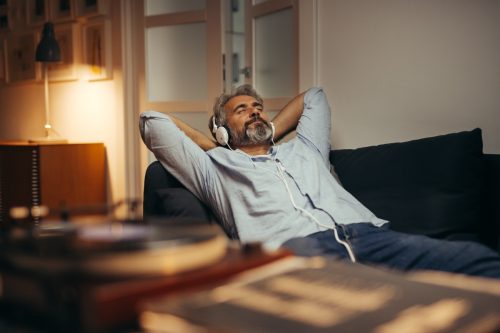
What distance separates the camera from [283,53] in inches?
117

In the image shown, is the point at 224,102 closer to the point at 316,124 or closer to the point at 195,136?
the point at 195,136

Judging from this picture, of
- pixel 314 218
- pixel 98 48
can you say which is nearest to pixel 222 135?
pixel 314 218

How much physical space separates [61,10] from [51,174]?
1.31 m

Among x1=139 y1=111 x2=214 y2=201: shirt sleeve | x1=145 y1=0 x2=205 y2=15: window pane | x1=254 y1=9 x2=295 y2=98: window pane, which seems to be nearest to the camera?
x1=139 y1=111 x2=214 y2=201: shirt sleeve

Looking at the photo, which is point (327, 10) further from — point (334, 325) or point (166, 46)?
point (334, 325)

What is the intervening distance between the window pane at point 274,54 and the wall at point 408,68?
30cm

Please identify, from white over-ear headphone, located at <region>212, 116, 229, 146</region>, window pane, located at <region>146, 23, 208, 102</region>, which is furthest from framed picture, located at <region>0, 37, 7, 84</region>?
white over-ear headphone, located at <region>212, 116, 229, 146</region>

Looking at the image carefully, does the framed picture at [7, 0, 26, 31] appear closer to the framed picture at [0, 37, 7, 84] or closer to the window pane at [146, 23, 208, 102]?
the framed picture at [0, 37, 7, 84]

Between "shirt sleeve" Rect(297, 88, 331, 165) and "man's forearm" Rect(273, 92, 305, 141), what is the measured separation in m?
0.04

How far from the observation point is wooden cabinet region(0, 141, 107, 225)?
12.2 feet

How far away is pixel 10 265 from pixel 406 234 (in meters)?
1.35

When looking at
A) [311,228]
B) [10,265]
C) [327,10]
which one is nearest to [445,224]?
[311,228]

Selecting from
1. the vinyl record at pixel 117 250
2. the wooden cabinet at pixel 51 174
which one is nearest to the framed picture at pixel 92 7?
the wooden cabinet at pixel 51 174

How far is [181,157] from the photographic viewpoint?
2.06 m
